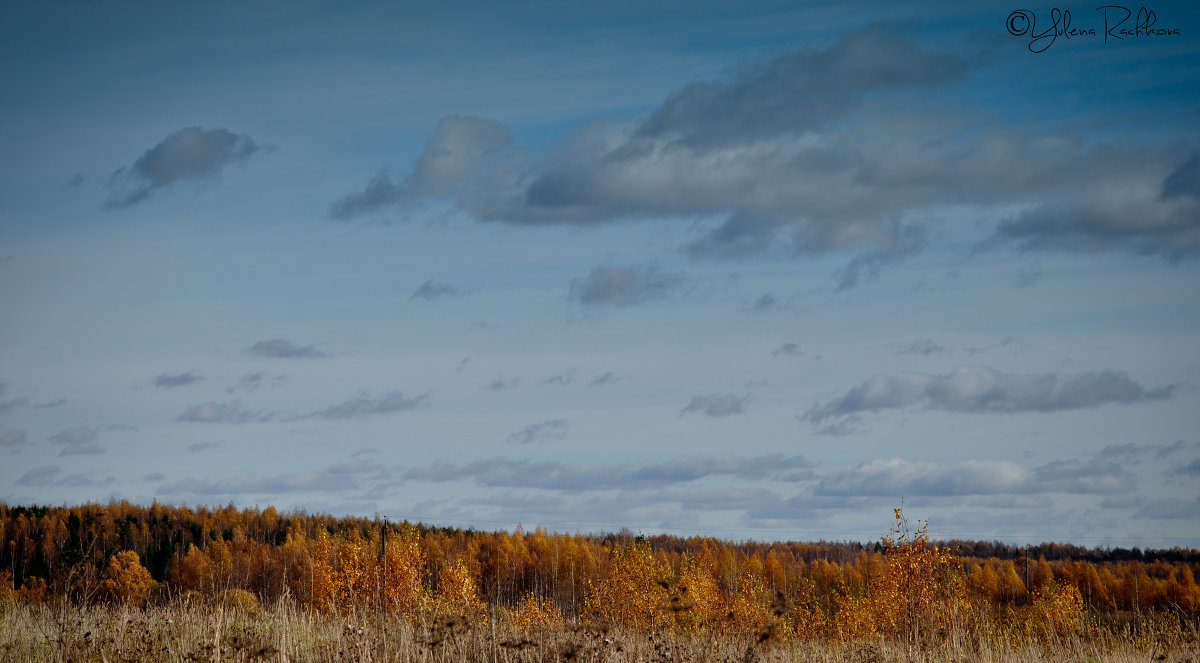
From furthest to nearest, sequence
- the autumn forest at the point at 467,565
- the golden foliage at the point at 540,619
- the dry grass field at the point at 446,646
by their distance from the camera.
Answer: the autumn forest at the point at 467,565
the golden foliage at the point at 540,619
the dry grass field at the point at 446,646

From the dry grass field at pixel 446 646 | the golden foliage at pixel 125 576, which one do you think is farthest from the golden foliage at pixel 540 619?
the golden foliage at pixel 125 576

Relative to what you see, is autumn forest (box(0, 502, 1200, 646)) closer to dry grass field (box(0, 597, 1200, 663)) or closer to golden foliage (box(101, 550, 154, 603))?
golden foliage (box(101, 550, 154, 603))

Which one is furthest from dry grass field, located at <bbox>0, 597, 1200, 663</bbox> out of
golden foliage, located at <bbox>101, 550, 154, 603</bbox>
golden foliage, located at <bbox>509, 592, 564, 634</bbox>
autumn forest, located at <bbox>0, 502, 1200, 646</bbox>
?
golden foliage, located at <bbox>101, 550, 154, 603</bbox>

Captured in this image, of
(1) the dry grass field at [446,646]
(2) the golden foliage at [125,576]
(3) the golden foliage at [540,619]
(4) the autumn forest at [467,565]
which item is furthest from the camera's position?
(2) the golden foliage at [125,576]

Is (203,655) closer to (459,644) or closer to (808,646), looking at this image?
(459,644)

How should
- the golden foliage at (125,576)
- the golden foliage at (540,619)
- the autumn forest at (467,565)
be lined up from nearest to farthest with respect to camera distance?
the golden foliage at (540,619) < the autumn forest at (467,565) < the golden foliage at (125,576)

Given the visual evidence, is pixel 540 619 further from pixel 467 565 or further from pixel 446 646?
pixel 467 565

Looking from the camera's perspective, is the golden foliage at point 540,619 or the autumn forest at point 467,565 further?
the autumn forest at point 467,565

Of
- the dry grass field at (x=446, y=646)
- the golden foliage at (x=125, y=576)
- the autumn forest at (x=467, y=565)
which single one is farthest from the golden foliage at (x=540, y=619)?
the golden foliage at (x=125, y=576)

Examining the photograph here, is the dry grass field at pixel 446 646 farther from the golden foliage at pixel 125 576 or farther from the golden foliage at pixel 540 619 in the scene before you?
the golden foliage at pixel 125 576

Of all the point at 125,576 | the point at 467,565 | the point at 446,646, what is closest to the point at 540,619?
the point at 446,646

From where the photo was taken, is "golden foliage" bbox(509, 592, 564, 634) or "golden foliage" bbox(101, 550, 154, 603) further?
"golden foliage" bbox(101, 550, 154, 603)

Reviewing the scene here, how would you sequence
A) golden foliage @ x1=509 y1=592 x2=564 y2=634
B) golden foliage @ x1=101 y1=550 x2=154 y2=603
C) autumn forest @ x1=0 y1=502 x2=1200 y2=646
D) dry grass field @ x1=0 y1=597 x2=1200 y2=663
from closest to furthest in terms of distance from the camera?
dry grass field @ x1=0 y1=597 x2=1200 y2=663 → golden foliage @ x1=509 y1=592 x2=564 y2=634 → autumn forest @ x1=0 y1=502 x2=1200 y2=646 → golden foliage @ x1=101 y1=550 x2=154 y2=603

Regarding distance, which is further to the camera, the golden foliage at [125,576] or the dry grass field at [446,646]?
the golden foliage at [125,576]
